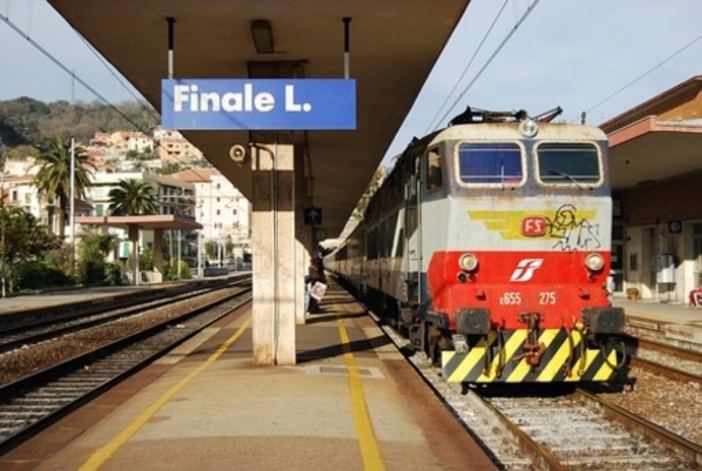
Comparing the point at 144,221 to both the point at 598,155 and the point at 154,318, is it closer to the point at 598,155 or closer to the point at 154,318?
the point at 154,318

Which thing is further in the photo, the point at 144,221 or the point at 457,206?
the point at 144,221

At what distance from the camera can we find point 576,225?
10.1m

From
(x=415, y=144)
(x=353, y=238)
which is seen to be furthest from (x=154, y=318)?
(x=415, y=144)

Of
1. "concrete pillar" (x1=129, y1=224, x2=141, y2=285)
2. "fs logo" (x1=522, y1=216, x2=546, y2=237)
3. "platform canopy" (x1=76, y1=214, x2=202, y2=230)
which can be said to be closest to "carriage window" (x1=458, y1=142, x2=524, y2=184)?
"fs logo" (x1=522, y1=216, x2=546, y2=237)

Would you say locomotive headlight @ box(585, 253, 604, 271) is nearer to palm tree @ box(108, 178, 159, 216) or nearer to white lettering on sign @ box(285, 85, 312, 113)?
white lettering on sign @ box(285, 85, 312, 113)

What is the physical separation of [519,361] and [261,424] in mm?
3573

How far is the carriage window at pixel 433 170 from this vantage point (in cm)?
1045

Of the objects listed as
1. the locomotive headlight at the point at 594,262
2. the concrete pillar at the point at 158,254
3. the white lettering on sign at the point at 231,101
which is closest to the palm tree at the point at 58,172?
the concrete pillar at the point at 158,254

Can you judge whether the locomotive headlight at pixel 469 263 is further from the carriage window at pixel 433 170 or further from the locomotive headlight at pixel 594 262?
the locomotive headlight at pixel 594 262

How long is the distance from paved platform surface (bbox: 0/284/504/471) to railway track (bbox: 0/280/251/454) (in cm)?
20

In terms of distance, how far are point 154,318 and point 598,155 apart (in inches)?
744

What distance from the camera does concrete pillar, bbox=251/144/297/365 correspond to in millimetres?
11812

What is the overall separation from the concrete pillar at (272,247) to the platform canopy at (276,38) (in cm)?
47

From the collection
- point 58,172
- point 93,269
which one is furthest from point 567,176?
point 58,172
